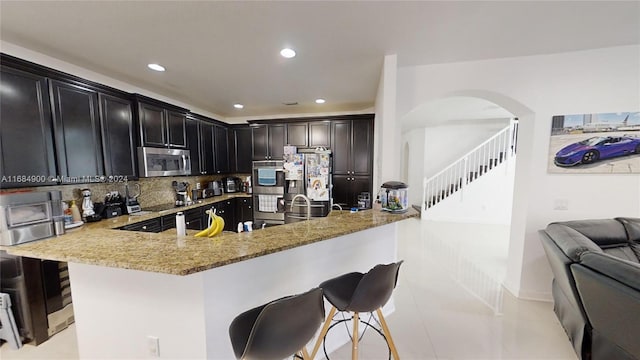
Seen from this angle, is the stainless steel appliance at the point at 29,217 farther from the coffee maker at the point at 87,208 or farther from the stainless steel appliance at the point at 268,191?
the stainless steel appliance at the point at 268,191

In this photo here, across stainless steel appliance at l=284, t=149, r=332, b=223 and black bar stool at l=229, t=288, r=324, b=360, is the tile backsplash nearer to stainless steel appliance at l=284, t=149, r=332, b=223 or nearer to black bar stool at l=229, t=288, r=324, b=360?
stainless steel appliance at l=284, t=149, r=332, b=223

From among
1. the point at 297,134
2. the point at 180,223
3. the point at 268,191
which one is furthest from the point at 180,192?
the point at 180,223

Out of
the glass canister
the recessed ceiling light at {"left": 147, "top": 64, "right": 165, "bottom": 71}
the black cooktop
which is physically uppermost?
the recessed ceiling light at {"left": 147, "top": 64, "right": 165, "bottom": 71}

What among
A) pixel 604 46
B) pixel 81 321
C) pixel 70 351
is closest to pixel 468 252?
pixel 604 46

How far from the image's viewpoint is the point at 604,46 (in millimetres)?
2211

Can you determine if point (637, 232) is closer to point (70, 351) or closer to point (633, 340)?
point (633, 340)

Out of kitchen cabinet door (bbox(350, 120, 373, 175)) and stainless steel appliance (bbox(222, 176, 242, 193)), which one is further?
stainless steel appliance (bbox(222, 176, 242, 193))

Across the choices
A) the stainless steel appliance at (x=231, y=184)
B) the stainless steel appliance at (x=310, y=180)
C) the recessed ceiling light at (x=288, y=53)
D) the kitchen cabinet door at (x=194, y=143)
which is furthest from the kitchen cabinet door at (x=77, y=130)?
the stainless steel appliance at (x=310, y=180)

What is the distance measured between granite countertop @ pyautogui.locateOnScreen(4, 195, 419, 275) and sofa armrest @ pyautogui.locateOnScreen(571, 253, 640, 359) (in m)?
1.36

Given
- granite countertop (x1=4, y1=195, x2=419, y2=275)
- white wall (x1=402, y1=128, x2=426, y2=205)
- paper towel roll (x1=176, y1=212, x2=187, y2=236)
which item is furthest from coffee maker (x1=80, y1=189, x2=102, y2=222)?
white wall (x1=402, y1=128, x2=426, y2=205)

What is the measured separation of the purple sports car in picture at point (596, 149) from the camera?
2.27m

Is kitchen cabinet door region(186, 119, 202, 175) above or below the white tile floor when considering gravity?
above

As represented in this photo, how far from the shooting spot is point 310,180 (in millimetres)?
4191

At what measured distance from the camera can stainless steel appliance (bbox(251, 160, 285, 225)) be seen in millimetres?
4453
